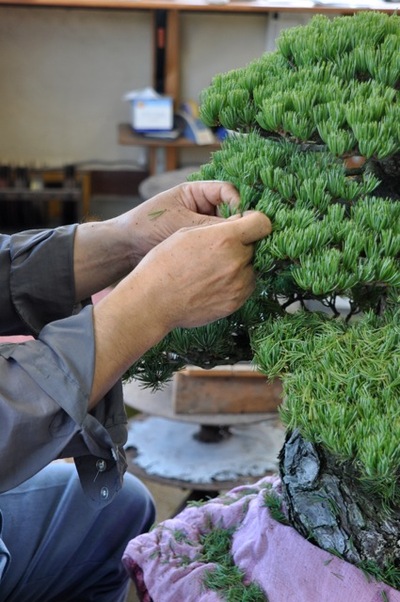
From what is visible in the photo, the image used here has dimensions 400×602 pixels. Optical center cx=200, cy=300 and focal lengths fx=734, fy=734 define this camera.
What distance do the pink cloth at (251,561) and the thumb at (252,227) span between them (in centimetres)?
41

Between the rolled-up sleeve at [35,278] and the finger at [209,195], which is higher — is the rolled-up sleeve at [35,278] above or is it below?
below

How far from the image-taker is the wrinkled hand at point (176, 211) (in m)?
0.92

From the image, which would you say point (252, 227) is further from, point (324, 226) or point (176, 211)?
point (176, 211)

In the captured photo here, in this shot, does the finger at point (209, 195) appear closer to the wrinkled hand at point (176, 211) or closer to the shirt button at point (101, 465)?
the wrinkled hand at point (176, 211)

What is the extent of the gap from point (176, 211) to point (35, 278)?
0.77ft

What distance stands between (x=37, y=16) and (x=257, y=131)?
3.21 metres

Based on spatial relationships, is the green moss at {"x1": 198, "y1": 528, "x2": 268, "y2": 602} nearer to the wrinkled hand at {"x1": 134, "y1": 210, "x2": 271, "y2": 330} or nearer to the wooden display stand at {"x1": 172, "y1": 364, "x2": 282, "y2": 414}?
the wrinkled hand at {"x1": 134, "y1": 210, "x2": 271, "y2": 330}

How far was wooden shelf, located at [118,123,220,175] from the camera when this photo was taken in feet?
12.1

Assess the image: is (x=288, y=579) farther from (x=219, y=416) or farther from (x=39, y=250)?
(x=219, y=416)

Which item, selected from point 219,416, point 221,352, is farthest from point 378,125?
point 219,416

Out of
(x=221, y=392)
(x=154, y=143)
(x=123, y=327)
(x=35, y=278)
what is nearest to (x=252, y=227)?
(x=123, y=327)

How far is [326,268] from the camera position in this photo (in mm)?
763

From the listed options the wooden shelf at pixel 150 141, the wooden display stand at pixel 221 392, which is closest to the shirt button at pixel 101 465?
the wooden display stand at pixel 221 392

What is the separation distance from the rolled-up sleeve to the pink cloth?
14.3 inches
